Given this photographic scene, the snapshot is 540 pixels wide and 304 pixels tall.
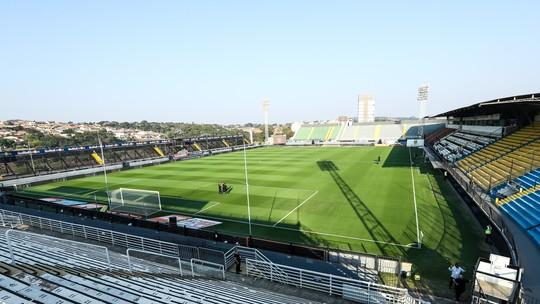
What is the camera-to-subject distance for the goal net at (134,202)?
66.5 feet

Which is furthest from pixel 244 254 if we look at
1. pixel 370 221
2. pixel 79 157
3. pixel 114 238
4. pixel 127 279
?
pixel 79 157

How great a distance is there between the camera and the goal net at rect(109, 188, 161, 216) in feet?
66.5

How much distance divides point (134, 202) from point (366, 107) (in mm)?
135511

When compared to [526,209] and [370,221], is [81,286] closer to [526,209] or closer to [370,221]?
[370,221]

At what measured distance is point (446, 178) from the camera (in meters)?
A: 27.1

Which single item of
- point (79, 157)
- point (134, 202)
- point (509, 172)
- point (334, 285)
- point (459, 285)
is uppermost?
point (509, 172)

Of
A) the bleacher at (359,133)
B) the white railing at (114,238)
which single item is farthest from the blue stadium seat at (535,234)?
the bleacher at (359,133)

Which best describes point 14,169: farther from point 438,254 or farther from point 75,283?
point 438,254

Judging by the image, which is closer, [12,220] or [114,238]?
[114,238]

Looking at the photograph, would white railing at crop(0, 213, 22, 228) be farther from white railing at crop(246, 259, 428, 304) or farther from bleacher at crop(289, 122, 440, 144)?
bleacher at crop(289, 122, 440, 144)

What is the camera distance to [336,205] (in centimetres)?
2116

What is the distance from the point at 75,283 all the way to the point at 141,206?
16.6 m

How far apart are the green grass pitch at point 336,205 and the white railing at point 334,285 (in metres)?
2.44

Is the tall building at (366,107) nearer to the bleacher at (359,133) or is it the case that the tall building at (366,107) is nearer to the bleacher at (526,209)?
the bleacher at (359,133)
